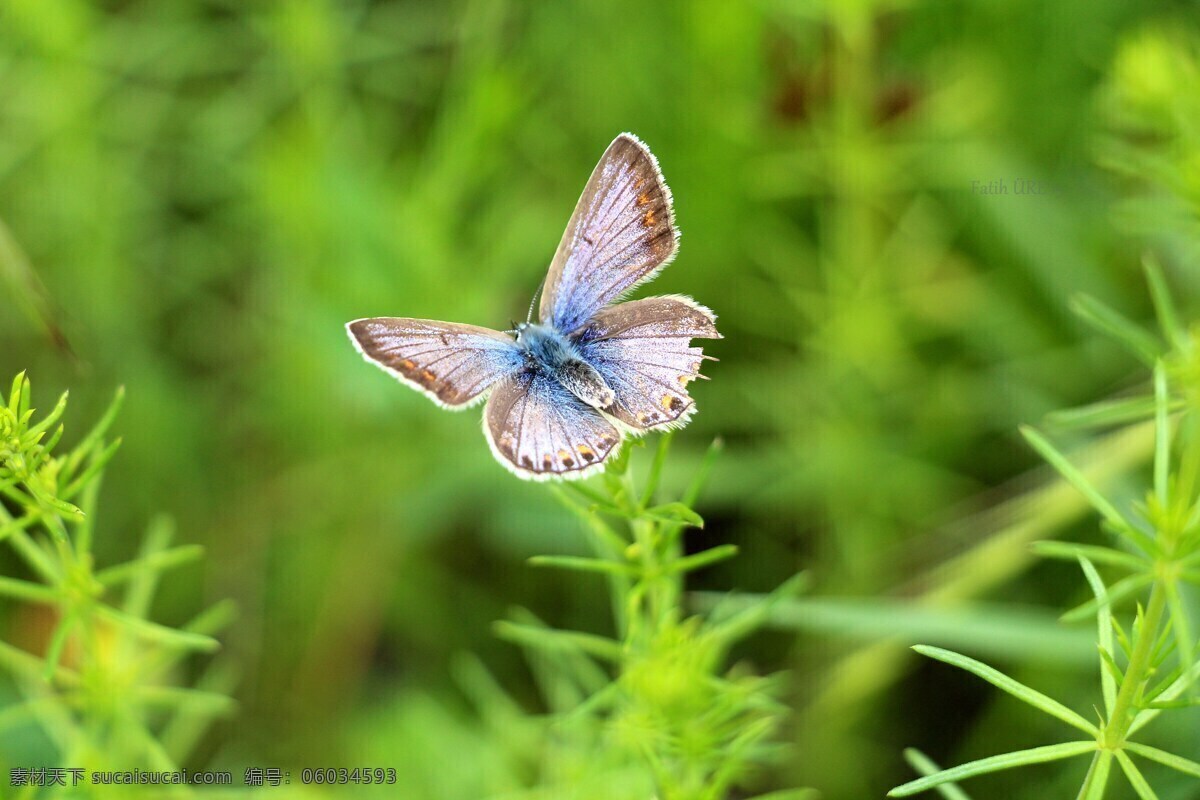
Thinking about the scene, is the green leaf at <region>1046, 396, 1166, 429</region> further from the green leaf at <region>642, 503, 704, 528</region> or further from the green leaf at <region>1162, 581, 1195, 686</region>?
the green leaf at <region>642, 503, 704, 528</region>

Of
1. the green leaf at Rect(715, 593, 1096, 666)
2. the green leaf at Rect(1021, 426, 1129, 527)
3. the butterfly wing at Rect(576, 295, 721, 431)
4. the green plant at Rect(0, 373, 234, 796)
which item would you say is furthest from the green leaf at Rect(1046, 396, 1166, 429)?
the green plant at Rect(0, 373, 234, 796)

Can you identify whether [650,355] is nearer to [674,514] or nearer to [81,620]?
[674,514]

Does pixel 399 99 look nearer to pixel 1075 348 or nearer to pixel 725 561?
pixel 725 561

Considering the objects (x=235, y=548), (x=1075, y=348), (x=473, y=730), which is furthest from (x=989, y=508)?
(x=235, y=548)

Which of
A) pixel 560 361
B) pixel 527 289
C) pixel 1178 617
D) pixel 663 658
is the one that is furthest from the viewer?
pixel 527 289

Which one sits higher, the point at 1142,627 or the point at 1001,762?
the point at 1142,627

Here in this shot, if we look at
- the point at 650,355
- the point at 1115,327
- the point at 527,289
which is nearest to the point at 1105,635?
the point at 1115,327

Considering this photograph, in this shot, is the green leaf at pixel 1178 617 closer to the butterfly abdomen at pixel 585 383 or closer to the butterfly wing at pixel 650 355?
the butterfly wing at pixel 650 355

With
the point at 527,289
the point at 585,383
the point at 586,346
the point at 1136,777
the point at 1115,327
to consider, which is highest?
the point at 527,289
